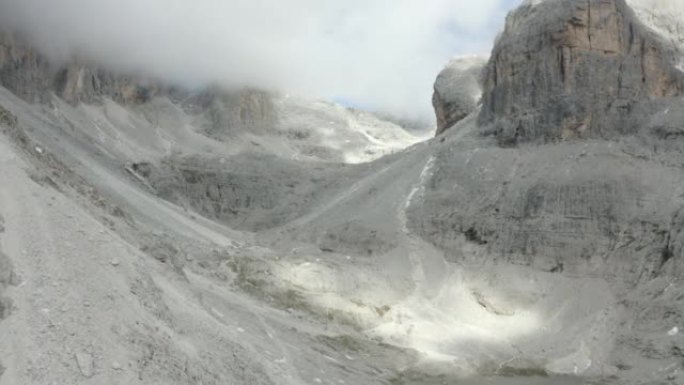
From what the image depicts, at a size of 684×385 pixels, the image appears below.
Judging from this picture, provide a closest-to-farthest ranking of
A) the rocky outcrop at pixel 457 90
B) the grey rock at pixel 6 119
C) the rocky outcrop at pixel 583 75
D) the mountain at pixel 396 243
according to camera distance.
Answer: the mountain at pixel 396 243 → the grey rock at pixel 6 119 → the rocky outcrop at pixel 583 75 → the rocky outcrop at pixel 457 90

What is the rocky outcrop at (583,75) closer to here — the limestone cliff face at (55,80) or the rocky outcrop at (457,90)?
the rocky outcrop at (457,90)

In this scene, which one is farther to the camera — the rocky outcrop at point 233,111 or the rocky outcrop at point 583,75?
the rocky outcrop at point 233,111

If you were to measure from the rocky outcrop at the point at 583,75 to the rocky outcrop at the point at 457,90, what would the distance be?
23.5 metres

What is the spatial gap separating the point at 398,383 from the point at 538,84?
32991mm

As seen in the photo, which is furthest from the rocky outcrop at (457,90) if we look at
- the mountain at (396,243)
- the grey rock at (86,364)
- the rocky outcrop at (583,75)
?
the grey rock at (86,364)

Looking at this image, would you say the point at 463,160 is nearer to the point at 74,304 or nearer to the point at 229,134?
the point at 74,304

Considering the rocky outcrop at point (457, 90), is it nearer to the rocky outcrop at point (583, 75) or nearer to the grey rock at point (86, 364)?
the rocky outcrop at point (583, 75)

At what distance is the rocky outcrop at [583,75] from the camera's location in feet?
187

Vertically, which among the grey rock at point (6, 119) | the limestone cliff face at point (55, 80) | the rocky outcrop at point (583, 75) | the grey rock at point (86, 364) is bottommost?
the limestone cliff face at point (55, 80)

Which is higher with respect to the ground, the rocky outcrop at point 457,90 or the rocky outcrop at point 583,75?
the rocky outcrop at point 583,75

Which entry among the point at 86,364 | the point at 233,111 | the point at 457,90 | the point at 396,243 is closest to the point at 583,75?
the point at 396,243

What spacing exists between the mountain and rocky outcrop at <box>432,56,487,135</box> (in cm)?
1575

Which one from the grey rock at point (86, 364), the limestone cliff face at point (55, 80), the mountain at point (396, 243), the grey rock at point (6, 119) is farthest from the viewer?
the limestone cliff face at point (55, 80)

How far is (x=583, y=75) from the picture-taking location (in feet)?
192
